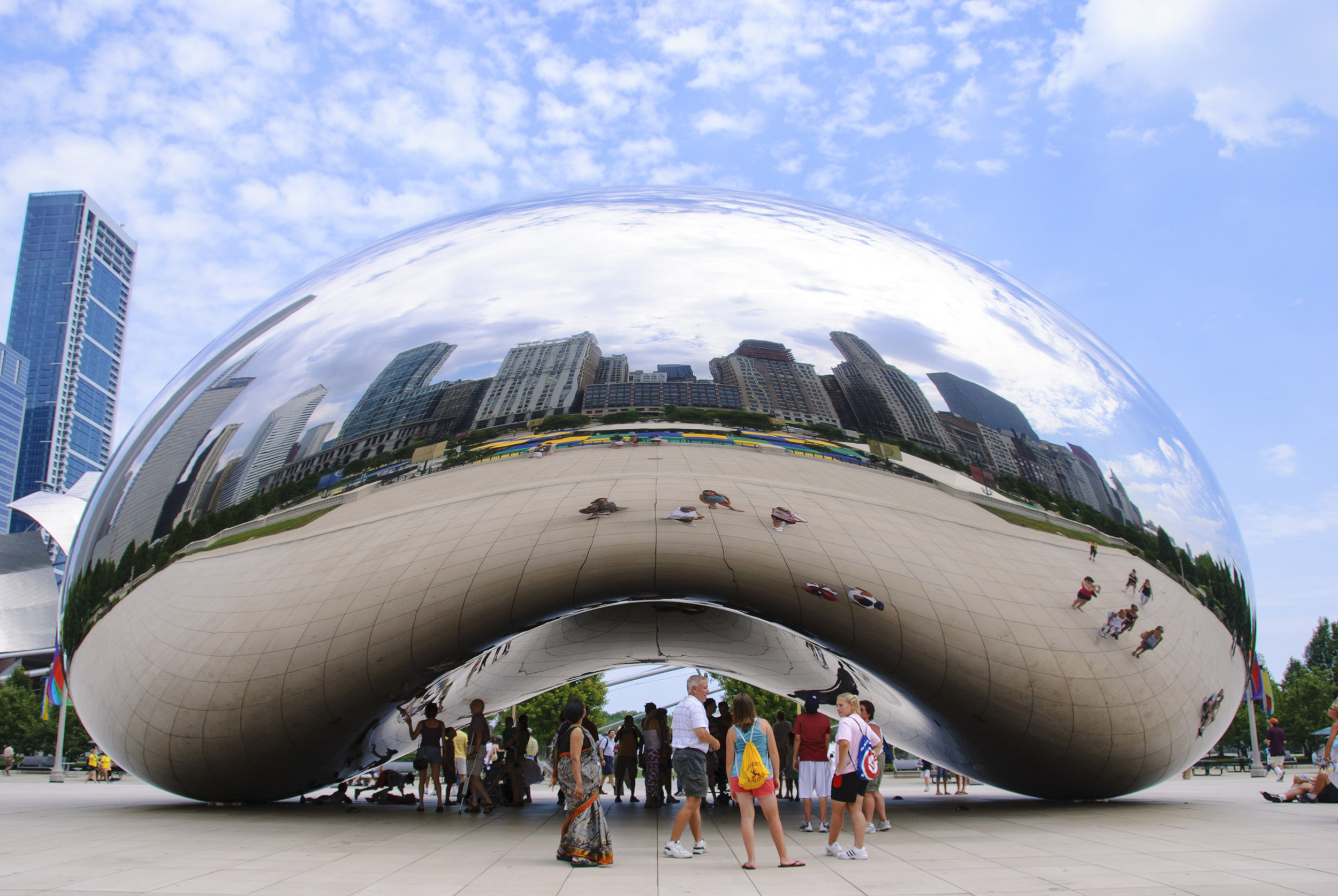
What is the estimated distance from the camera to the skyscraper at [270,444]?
6.81 metres

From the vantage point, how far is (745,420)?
6504 mm

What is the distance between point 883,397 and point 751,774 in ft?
9.57

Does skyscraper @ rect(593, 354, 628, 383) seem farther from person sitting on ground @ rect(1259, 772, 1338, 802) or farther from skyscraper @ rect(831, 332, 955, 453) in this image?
person sitting on ground @ rect(1259, 772, 1338, 802)

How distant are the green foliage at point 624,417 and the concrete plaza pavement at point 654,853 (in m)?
3.06

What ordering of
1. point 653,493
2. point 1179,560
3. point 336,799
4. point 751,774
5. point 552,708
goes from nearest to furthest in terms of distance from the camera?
point 751,774
point 653,493
point 1179,560
point 336,799
point 552,708

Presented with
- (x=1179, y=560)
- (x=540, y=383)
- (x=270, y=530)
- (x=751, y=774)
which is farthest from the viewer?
(x=1179, y=560)

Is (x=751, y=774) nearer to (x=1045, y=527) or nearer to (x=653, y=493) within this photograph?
(x=653, y=493)

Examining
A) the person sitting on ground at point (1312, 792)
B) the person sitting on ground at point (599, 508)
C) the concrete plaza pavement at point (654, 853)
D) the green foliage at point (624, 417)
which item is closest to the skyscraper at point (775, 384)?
the green foliage at point (624, 417)

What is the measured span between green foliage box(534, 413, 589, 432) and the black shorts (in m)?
3.08

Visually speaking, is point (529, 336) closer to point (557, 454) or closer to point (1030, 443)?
point (557, 454)

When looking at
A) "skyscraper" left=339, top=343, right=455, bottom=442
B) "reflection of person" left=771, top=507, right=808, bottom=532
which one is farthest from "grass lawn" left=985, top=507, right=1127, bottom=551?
"skyscraper" left=339, top=343, right=455, bottom=442

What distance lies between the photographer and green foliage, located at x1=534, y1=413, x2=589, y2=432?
6492mm

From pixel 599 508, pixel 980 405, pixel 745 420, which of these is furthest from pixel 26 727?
pixel 980 405

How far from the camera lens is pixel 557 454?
21.4 feet
